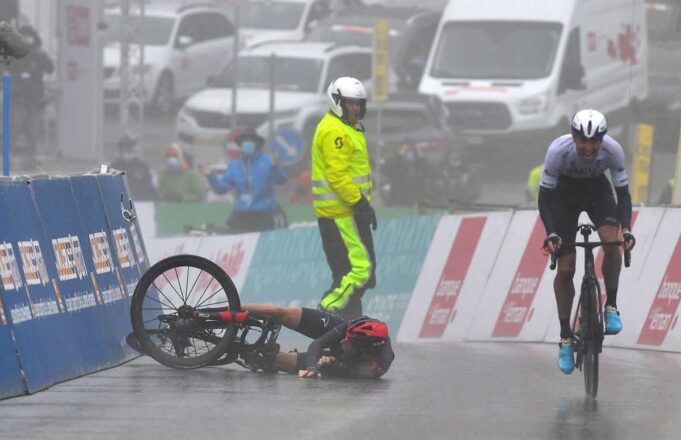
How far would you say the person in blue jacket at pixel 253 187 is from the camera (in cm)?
2027

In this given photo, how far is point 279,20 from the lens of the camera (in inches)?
868

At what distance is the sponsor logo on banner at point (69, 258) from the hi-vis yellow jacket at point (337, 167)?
3.08 meters

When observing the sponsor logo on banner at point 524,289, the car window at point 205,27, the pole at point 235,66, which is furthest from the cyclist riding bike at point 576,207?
the car window at point 205,27

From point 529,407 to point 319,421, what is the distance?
143 cm

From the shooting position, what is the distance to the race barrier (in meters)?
9.56

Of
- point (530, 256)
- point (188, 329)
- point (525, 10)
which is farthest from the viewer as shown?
point (525, 10)

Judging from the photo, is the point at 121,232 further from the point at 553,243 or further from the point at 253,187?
the point at 253,187

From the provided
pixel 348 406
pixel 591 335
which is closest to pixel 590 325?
pixel 591 335

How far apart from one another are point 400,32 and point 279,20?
176cm

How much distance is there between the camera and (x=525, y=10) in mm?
20562

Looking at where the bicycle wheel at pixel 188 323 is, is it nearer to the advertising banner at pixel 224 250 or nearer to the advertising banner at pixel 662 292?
the advertising banner at pixel 662 292

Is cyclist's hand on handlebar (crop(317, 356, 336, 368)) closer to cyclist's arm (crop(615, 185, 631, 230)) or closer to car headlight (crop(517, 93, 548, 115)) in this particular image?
cyclist's arm (crop(615, 185, 631, 230))

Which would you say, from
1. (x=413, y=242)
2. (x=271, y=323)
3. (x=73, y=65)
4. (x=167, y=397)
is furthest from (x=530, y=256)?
(x=73, y=65)

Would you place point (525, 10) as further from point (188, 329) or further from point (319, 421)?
point (319, 421)
